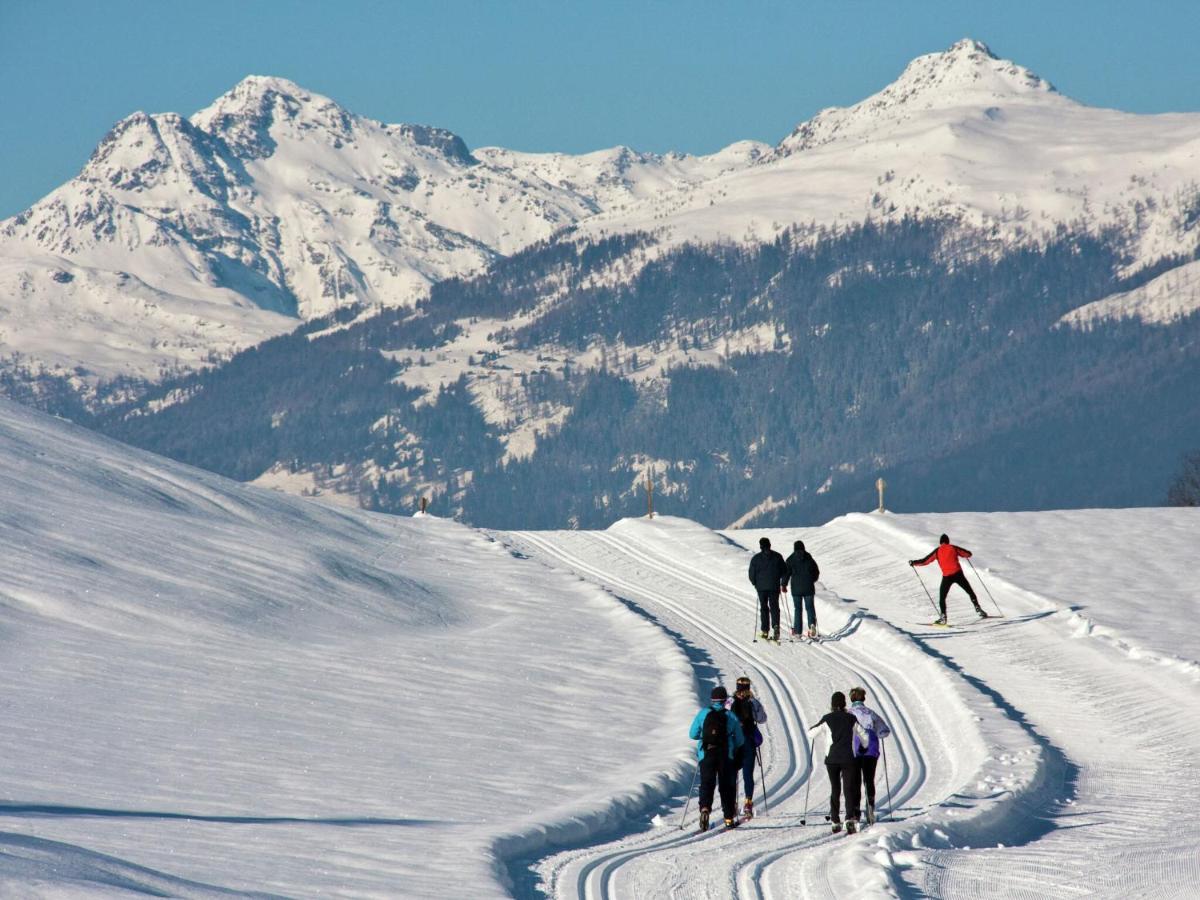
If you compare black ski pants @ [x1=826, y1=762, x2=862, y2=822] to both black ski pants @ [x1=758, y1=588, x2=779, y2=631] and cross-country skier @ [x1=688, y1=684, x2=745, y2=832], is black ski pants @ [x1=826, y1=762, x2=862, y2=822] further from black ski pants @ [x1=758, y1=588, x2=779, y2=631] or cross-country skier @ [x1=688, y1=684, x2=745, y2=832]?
black ski pants @ [x1=758, y1=588, x2=779, y2=631]

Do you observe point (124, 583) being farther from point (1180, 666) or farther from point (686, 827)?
point (1180, 666)

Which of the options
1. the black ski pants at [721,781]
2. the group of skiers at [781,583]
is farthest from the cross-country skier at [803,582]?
the black ski pants at [721,781]

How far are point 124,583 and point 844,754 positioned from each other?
1388 cm

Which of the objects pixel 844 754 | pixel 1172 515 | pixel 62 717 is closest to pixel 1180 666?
pixel 844 754

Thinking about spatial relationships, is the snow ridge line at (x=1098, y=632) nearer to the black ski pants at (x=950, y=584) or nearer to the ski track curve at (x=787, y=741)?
the black ski pants at (x=950, y=584)

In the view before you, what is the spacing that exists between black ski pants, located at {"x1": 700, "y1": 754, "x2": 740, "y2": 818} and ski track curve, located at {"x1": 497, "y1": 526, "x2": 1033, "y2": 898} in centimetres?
31

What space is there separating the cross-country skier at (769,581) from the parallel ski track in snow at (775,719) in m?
0.49

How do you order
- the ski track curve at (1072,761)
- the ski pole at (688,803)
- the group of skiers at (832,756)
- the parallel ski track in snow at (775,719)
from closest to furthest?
1. the ski track curve at (1072,761)
2. the parallel ski track in snow at (775,719)
3. the group of skiers at (832,756)
4. the ski pole at (688,803)

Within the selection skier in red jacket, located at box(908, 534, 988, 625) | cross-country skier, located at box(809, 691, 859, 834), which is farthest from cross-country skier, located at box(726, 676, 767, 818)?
skier in red jacket, located at box(908, 534, 988, 625)

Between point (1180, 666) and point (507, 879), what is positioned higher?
point (1180, 666)

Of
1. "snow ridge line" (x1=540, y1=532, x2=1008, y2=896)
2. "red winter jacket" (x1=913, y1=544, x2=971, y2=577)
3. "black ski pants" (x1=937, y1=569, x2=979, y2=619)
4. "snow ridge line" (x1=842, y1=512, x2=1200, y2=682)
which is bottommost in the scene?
"snow ridge line" (x1=540, y1=532, x2=1008, y2=896)

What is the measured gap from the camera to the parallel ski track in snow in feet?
49.4

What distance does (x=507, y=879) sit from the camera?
571 inches

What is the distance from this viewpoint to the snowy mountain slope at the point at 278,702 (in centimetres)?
1448
